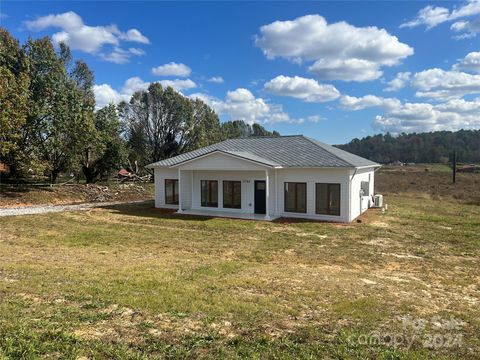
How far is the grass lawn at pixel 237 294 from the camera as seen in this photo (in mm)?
4289

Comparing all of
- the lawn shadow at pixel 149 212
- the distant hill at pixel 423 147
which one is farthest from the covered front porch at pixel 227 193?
the distant hill at pixel 423 147

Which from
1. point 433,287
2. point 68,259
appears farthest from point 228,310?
point 68,259

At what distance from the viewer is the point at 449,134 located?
88.1 m

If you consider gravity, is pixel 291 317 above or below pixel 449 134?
below

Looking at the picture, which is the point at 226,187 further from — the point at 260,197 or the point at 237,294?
the point at 237,294

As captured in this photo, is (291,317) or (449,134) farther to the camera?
(449,134)

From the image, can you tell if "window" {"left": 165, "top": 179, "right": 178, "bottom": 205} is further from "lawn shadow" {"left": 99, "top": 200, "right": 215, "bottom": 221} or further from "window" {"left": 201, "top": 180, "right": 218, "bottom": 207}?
"window" {"left": 201, "top": 180, "right": 218, "bottom": 207}

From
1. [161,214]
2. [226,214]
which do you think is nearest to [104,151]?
[161,214]

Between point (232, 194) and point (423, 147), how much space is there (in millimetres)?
77981

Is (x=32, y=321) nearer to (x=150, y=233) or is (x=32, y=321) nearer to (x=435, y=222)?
(x=150, y=233)

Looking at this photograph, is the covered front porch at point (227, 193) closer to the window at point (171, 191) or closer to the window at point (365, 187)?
the window at point (171, 191)

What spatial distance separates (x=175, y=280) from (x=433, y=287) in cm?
550

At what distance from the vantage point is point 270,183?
1831cm

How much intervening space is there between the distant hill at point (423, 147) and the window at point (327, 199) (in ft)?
218
